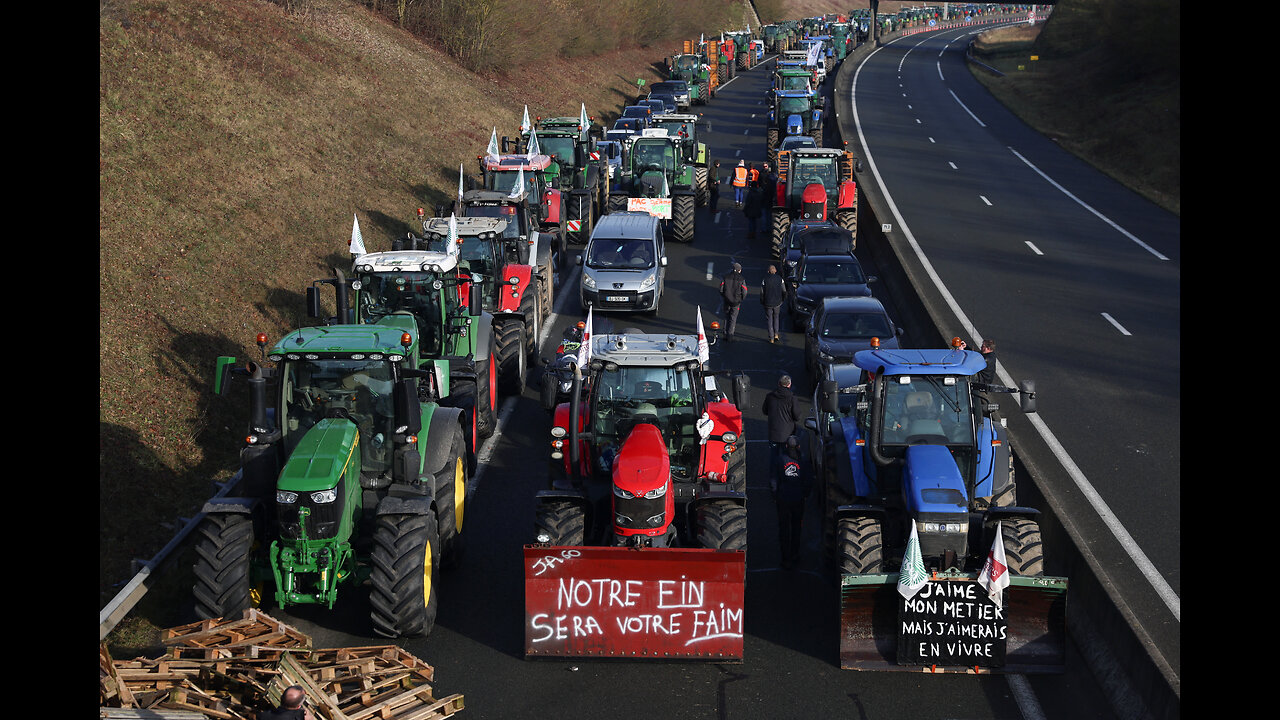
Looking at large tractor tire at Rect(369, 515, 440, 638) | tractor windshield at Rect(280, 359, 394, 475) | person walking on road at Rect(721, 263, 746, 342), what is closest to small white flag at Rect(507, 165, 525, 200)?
person walking on road at Rect(721, 263, 746, 342)

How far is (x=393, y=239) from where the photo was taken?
93.8 feet

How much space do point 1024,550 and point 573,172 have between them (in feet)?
72.2

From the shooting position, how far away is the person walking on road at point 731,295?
22.9 m

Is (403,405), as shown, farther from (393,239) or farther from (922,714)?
(393,239)

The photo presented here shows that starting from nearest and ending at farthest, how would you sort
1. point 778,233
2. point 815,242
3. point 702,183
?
point 815,242
point 778,233
point 702,183

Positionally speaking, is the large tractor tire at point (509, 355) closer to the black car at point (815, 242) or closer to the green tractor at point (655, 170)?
the black car at point (815, 242)

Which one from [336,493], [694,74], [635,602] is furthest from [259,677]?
[694,74]

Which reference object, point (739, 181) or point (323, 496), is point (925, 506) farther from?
point (739, 181)

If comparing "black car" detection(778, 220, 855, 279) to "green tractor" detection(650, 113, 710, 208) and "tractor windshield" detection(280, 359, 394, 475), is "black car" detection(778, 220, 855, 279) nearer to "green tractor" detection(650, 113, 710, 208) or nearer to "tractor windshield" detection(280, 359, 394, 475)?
"green tractor" detection(650, 113, 710, 208)

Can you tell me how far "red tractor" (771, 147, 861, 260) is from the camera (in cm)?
2978

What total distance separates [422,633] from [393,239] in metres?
18.1

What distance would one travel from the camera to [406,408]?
12.1 m

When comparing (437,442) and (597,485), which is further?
(437,442)

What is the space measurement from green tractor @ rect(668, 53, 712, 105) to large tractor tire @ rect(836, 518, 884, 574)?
53.7 meters
